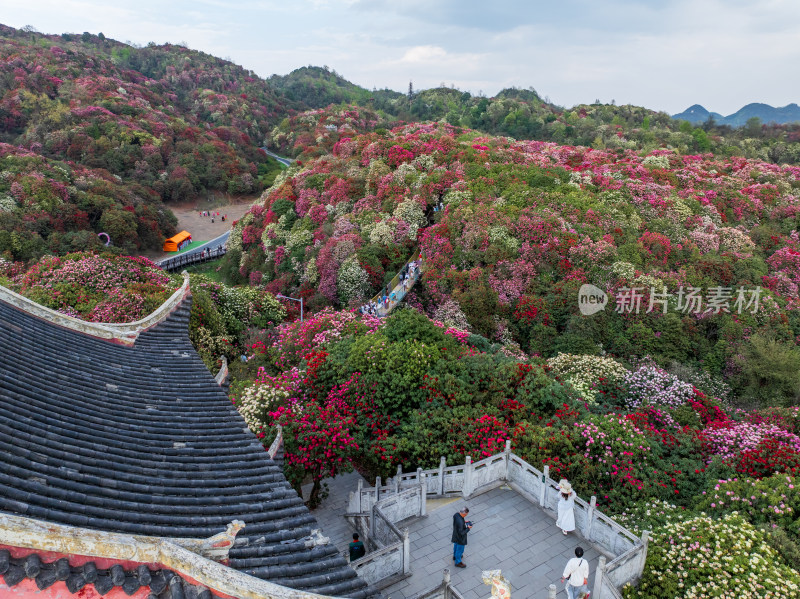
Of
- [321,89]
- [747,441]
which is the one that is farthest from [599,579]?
[321,89]

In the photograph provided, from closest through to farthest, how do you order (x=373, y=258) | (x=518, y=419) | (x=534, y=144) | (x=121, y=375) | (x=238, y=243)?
(x=121, y=375), (x=518, y=419), (x=373, y=258), (x=238, y=243), (x=534, y=144)

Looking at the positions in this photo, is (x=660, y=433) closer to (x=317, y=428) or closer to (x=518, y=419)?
(x=518, y=419)

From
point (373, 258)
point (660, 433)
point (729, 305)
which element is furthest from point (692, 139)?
point (660, 433)

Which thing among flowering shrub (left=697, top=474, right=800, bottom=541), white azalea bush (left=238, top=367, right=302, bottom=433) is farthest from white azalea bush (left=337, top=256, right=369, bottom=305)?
flowering shrub (left=697, top=474, right=800, bottom=541)

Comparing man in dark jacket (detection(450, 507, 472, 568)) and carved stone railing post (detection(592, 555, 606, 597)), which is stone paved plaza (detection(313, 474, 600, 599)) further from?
carved stone railing post (detection(592, 555, 606, 597))

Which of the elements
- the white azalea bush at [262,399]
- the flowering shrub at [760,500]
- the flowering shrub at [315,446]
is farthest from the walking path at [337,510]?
the flowering shrub at [760,500]

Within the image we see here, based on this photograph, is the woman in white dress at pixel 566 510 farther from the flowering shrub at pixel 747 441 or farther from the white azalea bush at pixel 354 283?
the white azalea bush at pixel 354 283
